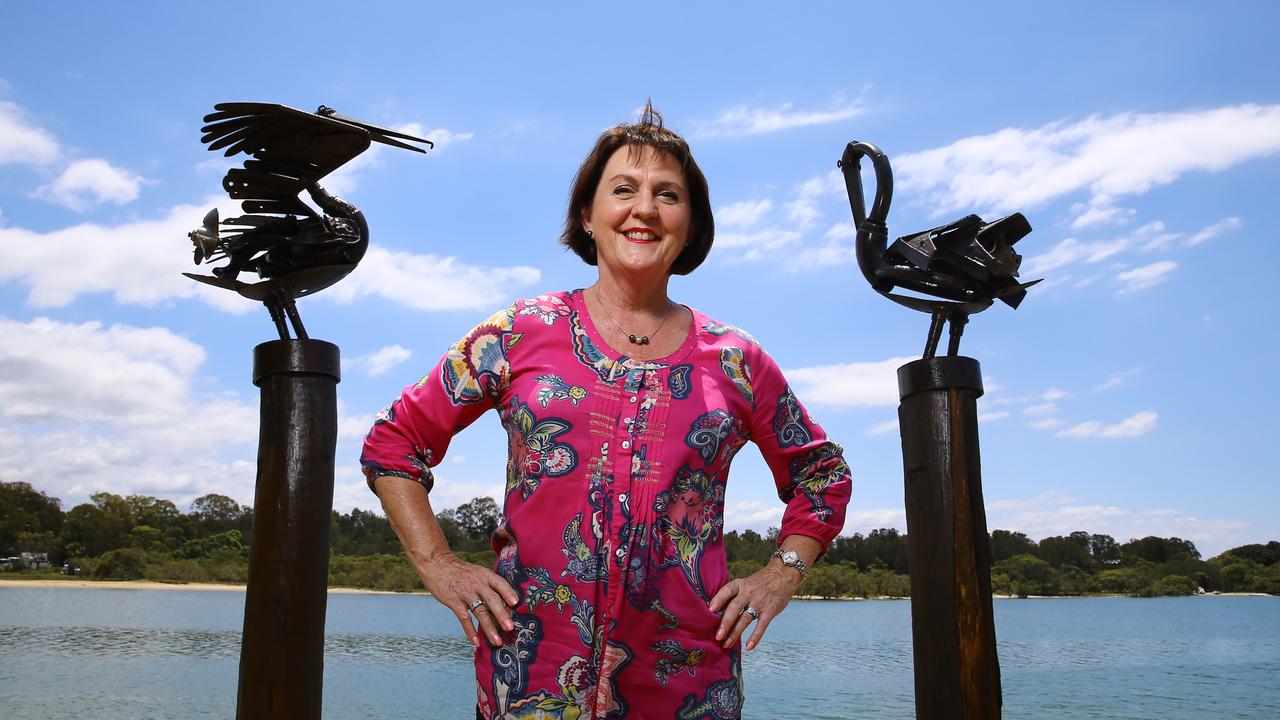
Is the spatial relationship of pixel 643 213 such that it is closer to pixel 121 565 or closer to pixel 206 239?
pixel 206 239


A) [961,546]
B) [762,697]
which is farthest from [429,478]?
[762,697]

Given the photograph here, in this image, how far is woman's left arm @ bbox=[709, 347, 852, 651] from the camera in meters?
2.51

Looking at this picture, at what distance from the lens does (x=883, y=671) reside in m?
26.6

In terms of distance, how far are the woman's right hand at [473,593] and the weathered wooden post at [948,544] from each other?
4.06ft

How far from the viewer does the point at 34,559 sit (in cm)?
5497

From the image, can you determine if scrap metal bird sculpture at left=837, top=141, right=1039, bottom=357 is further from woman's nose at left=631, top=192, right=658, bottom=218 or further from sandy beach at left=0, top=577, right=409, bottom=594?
sandy beach at left=0, top=577, right=409, bottom=594

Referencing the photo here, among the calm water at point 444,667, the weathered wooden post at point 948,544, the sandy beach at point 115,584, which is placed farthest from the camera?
the sandy beach at point 115,584

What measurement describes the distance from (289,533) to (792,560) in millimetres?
1508

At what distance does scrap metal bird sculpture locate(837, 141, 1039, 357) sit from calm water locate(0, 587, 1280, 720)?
15.0m

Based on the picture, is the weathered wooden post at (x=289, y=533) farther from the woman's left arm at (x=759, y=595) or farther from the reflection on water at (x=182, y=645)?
the reflection on water at (x=182, y=645)

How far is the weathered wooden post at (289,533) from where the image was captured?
2932 millimetres

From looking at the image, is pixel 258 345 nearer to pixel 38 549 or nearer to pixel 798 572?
pixel 798 572

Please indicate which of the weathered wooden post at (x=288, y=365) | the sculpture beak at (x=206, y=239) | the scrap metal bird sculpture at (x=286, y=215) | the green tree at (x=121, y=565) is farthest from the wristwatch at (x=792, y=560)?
the green tree at (x=121, y=565)

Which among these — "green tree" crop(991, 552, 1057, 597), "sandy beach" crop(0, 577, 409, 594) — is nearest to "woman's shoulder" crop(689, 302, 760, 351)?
"sandy beach" crop(0, 577, 409, 594)
